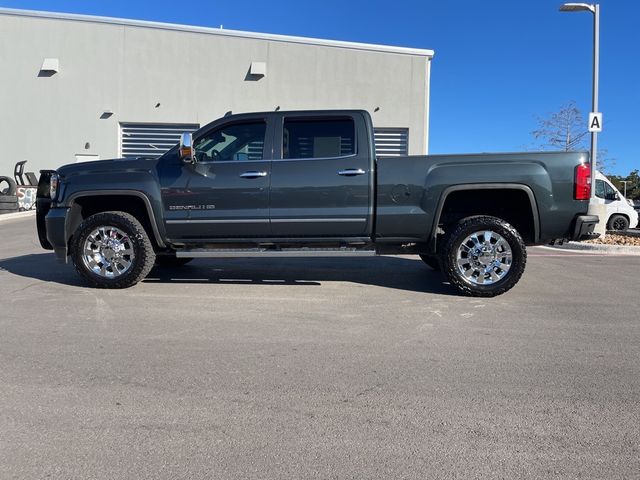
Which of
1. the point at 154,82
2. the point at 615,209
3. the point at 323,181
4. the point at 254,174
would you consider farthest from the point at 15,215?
the point at 615,209

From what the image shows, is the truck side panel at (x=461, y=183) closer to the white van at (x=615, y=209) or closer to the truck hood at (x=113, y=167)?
the truck hood at (x=113, y=167)

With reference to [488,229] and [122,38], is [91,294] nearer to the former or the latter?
[488,229]

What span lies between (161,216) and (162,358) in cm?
261

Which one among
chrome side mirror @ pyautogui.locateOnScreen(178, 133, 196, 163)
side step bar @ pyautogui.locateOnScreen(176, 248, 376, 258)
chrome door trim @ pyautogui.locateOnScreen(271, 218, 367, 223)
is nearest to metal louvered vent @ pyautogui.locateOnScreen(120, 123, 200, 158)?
chrome side mirror @ pyautogui.locateOnScreen(178, 133, 196, 163)

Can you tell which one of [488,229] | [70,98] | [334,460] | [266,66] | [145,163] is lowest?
[334,460]

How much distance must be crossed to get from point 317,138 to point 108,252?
2.91 meters

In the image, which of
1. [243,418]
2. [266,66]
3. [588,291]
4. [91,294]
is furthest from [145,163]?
[266,66]

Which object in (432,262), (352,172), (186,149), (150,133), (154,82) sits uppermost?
(154,82)

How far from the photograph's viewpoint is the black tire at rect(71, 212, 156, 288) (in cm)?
609

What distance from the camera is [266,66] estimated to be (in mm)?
22641

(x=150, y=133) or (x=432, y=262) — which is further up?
(x=150, y=133)

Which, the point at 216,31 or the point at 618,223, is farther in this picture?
the point at 216,31

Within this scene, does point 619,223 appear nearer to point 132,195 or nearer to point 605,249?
point 605,249

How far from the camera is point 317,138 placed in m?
6.17
